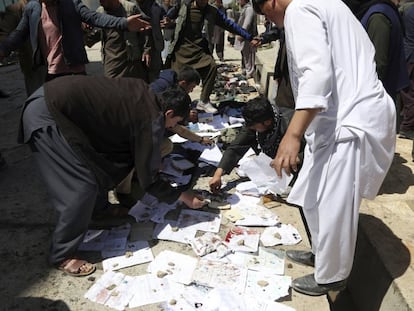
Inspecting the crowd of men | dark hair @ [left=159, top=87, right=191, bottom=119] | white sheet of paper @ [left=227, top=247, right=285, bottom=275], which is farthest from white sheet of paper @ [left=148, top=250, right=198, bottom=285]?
dark hair @ [left=159, top=87, right=191, bottom=119]

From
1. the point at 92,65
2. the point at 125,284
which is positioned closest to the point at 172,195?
the point at 125,284

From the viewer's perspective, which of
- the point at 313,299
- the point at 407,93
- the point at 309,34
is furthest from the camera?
the point at 407,93

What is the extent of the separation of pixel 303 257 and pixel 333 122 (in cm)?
109

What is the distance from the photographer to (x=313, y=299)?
2238 millimetres

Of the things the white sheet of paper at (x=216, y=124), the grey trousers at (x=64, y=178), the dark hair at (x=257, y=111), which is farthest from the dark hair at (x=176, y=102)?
the white sheet of paper at (x=216, y=124)

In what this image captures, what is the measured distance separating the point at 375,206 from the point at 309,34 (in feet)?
4.97

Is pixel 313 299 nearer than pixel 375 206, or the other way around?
pixel 313 299

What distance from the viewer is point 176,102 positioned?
2.32 m

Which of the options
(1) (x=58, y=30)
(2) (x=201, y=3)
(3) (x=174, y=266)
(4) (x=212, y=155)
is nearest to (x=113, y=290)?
(3) (x=174, y=266)

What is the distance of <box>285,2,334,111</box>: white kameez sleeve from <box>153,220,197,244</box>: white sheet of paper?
1.49 meters

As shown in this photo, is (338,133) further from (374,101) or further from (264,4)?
(264,4)

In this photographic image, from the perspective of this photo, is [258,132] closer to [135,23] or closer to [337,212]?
[337,212]

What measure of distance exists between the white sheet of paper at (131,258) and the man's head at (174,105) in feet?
2.75

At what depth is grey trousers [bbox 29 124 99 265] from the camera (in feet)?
7.28
